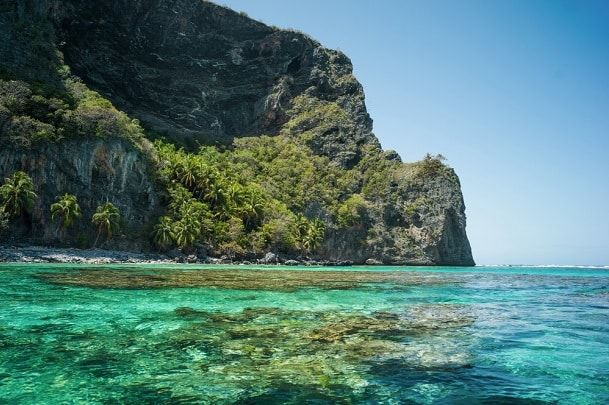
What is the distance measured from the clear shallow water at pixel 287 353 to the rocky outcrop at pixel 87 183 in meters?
43.5

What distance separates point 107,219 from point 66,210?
5538mm

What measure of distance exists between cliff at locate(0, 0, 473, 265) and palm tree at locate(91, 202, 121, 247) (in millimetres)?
4532

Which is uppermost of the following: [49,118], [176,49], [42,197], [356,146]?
[176,49]

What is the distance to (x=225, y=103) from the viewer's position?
427 ft

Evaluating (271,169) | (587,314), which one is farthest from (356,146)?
(587,314)

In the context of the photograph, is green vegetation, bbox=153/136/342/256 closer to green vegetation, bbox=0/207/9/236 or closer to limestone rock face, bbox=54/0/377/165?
limestone rock face, bbox=54/0/377/165

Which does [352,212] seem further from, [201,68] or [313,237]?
[201,68]

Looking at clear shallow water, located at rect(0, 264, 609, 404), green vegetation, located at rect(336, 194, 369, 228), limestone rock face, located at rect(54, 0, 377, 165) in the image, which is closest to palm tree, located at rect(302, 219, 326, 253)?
green vegetation, located at rect(336, 194, 369, 228)

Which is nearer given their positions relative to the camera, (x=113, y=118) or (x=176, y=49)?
(x=113, y=118)

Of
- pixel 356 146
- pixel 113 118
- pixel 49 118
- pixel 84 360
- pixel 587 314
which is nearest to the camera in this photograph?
pixel 84 360

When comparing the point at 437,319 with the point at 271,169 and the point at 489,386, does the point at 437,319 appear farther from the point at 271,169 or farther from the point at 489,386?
the point at 271,169

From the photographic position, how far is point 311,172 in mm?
118188

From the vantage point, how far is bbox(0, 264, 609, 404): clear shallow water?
692 cm

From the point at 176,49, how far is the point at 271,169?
4649cm
